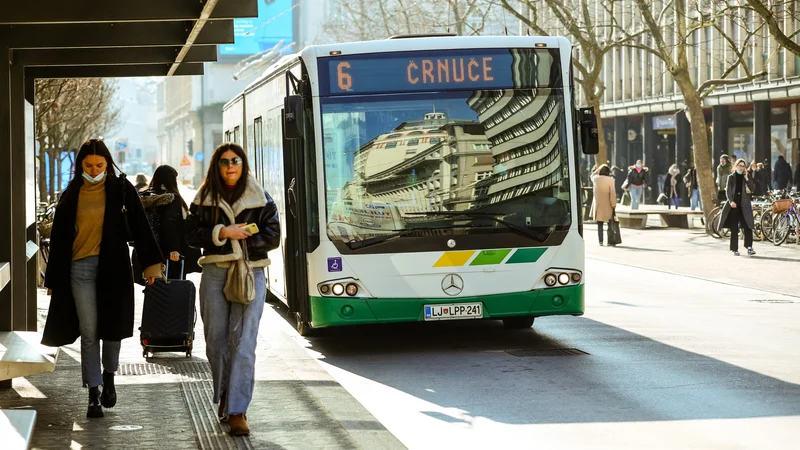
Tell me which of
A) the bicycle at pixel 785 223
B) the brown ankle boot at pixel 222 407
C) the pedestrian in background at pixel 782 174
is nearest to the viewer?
the brown ankle boot at pixel 222 407

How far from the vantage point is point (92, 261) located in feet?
27.5

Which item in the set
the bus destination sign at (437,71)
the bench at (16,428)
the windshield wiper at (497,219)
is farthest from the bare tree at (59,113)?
the bench at (16,428)

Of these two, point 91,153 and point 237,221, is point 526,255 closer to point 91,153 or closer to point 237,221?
point 237,221

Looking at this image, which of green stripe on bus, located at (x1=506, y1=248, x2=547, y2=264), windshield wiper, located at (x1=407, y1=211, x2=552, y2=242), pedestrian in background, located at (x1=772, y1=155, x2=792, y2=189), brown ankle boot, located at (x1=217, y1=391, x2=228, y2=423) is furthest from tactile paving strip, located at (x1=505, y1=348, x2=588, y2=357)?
pedestrian in background, located at (x1=772, y1=155, x2=792, y2=189)

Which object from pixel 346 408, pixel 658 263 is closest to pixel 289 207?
pixel 346 408

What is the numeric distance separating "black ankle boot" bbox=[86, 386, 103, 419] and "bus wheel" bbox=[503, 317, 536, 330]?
6.17 meters

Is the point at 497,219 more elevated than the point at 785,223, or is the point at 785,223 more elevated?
the point at 497,219

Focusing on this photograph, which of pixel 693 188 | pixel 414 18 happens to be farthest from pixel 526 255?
pixel 414 18

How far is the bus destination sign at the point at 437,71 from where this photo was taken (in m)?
12.0

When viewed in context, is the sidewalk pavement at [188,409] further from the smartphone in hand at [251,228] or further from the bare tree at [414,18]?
the bare tree at [414,18]

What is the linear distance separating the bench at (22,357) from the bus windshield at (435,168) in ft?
10.7

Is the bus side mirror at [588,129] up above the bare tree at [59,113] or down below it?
below

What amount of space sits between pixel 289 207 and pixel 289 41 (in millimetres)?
108242

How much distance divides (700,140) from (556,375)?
22588 mm
